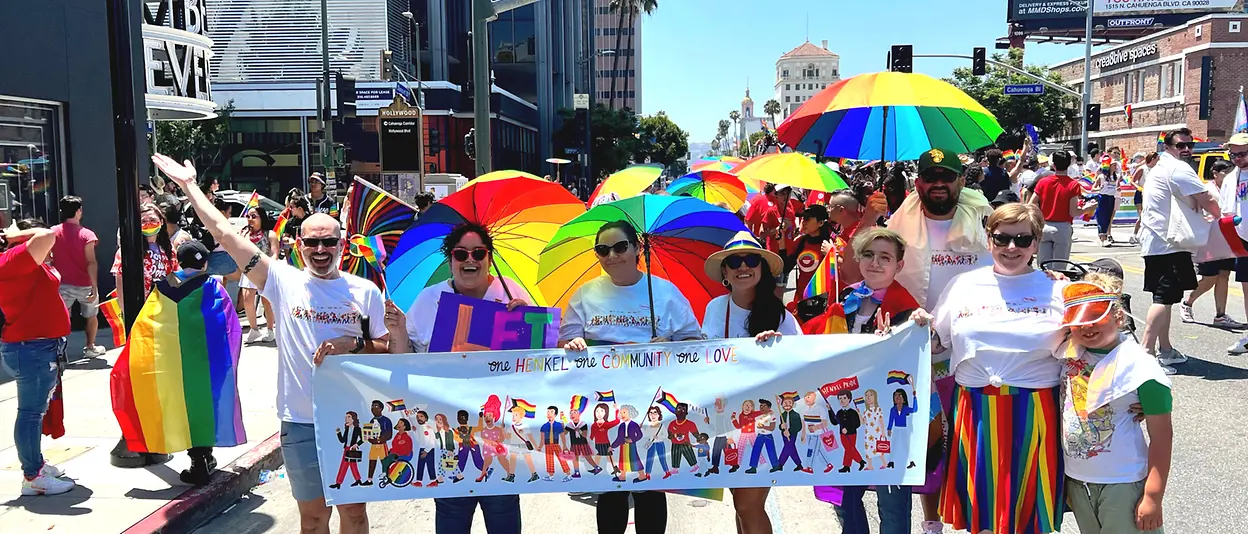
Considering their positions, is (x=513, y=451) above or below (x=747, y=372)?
below

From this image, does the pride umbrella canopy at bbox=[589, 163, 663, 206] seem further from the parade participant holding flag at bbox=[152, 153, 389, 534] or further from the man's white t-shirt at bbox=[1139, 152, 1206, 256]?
the parade participant holding flag at bbox=[152, 153, 389, 534]

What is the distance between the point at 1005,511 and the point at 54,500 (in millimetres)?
5399

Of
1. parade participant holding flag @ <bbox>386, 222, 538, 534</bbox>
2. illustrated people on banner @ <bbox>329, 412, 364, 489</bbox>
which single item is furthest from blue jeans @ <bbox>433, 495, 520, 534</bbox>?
illustrated people on banner @ <bbox>329, 412, 364, 489</bbox>

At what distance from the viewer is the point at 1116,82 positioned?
61281 mm

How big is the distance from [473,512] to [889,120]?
161 inches

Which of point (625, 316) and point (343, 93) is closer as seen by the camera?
point (625, 316)

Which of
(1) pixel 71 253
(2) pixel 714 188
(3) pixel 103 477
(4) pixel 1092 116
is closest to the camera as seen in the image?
(3) pixel 103 477

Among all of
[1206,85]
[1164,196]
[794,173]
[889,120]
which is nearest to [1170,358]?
[1164,196]

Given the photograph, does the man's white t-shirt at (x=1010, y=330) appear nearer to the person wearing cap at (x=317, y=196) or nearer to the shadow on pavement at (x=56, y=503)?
the shadow on pavement at (x=56, y=503)

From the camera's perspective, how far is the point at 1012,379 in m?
3.70

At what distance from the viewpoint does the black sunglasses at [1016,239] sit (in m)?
3.69

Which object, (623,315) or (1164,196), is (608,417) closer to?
(623,315)

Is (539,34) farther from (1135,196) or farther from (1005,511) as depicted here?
(1005,511)

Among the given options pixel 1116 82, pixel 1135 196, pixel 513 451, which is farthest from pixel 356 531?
pixel 1116 82
